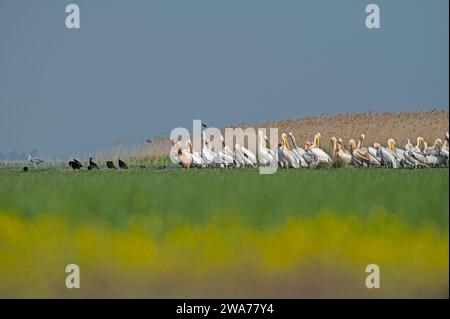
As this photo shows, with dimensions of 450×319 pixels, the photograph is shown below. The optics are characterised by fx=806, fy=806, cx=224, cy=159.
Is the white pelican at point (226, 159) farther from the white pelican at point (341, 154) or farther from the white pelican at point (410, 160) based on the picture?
the white pelican at point (410, 160)

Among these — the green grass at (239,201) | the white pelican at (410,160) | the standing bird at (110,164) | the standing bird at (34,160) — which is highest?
the standing bird at (34,160)

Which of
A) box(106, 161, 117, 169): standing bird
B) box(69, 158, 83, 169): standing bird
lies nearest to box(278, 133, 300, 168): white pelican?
box(106, 161, 117, 169): standing bird

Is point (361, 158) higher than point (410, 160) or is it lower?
higher

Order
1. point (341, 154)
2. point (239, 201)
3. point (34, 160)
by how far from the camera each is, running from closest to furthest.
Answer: point (239, 201), point (341, 154), point (34, 160)

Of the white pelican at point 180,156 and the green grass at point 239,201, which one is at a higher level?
the white pelican at point 180,156

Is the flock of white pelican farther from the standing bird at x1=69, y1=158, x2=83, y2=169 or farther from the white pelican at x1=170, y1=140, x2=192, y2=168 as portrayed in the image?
the standing bird at x1=69, y1=158, x2=83, y2=169

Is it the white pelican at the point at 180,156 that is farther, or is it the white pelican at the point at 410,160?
the white pelican at the point at 180,156

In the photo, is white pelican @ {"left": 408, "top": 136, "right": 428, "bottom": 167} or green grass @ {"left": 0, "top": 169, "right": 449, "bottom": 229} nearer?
green grass @ {"left": 0, "top": 169, "right": 449, "bottom": 229}

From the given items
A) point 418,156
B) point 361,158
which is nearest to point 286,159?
point 361,158

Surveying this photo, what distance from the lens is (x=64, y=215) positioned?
27.8 ft

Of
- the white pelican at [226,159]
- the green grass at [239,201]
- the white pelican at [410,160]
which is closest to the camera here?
the green grass at [239,201]

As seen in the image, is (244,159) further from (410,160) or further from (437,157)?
(437,157)

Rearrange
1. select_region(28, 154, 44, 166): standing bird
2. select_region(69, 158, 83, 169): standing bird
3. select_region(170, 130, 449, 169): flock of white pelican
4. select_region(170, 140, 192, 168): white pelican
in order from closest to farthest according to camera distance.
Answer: select_region(170, 130, 449, 169): flock of white pelican < select_region(69, 158, 83, 169): standing bird < select_region(170, 140, 192, 168): white pelican < select_region(28, 154, 44, 166): standing bird

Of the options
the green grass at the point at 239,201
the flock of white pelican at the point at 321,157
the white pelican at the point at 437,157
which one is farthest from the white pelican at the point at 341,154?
the green grass at the point at 239,201
